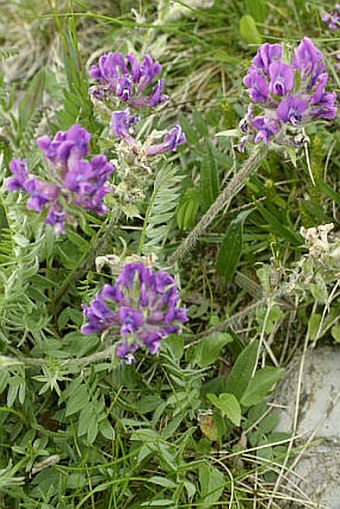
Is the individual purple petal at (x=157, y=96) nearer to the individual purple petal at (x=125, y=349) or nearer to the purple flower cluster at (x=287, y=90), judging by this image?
the purple flower cluster at (x=287, y=90)

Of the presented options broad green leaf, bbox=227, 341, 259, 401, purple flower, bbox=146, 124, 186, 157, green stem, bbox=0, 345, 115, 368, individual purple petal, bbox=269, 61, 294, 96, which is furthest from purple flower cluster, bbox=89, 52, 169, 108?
broad green leaf, bbox=227, 341, 259, 401

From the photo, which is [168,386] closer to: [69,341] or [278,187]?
[69,341]

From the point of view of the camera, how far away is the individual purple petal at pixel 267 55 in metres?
2.33

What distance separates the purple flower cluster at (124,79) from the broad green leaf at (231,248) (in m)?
0.63

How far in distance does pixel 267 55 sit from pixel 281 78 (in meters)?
0.10

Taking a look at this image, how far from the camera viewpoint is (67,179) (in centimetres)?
199

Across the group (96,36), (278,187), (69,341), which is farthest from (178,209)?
(96,36)

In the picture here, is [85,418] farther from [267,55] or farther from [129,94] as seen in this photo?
[267,55]

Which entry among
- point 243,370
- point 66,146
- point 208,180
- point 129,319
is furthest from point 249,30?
point 129,319

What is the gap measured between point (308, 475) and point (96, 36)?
2.54 metres

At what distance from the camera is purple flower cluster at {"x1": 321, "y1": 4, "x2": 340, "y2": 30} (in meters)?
3.34

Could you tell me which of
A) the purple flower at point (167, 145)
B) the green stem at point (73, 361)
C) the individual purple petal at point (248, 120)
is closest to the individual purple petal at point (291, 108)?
the individual purple petal at point (248, 120)

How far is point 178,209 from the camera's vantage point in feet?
10.3

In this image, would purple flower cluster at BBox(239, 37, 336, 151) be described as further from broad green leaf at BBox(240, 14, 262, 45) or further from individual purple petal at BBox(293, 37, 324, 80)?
broad green leaf at BBox(240, 14, 262, 45)
